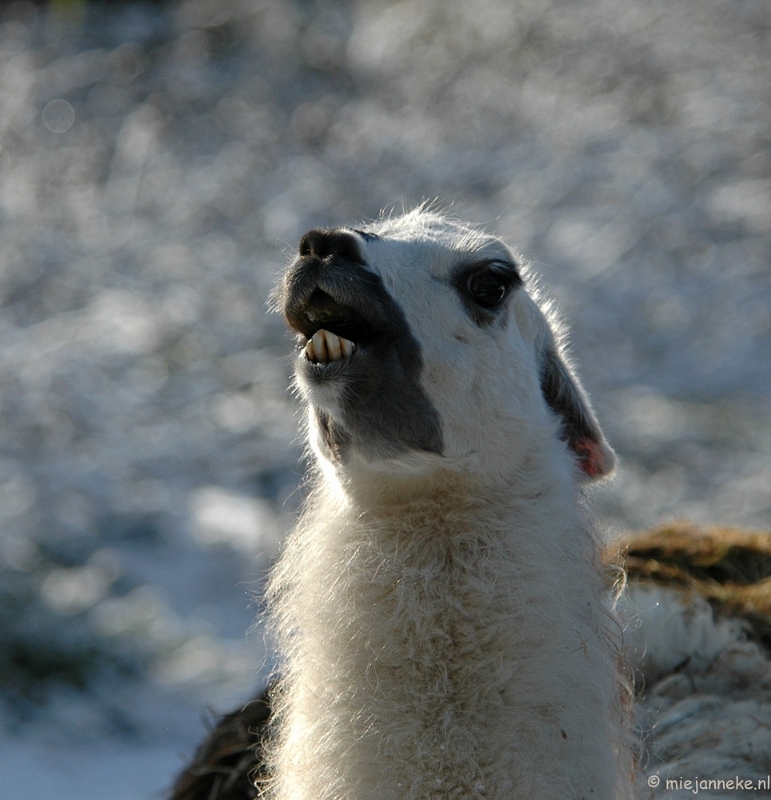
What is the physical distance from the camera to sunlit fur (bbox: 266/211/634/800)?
2.33 meters

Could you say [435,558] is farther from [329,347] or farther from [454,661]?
[329,347]

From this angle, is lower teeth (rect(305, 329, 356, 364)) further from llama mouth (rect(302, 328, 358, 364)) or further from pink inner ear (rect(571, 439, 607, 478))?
pink inner ear (rect(571, 439, 607, 478))

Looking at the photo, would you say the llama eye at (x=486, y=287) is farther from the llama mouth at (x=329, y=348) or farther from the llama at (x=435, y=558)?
the llama mouth at (x=329, y=348)

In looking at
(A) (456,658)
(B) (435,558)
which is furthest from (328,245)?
(A) (456,658)

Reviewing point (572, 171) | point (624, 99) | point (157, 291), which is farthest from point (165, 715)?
point (624, 99)

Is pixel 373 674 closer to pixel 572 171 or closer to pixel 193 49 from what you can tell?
pixel 572 171

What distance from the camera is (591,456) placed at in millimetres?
2967

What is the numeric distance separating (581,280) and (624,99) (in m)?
3.98

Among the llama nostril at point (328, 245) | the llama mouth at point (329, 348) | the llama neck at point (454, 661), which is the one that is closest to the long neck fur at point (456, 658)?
the llama neck at point (454, 661)

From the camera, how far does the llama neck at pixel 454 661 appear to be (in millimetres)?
2312

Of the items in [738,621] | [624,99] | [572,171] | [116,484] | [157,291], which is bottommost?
[738,621]

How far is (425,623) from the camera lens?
2412mm

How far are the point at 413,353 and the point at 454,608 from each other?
58 centimetres

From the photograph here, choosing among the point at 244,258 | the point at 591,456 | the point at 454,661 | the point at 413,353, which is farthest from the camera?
the point at 244,258
